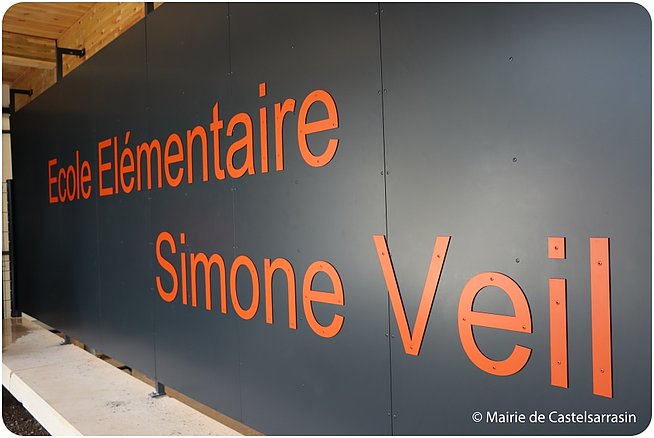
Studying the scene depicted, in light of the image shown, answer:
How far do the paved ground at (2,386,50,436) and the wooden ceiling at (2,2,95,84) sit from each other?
347 centimetres

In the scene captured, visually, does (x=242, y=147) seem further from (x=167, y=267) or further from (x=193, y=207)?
(x=167, y=267)

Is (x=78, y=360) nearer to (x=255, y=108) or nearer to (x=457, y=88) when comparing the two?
(x=255, y=108)

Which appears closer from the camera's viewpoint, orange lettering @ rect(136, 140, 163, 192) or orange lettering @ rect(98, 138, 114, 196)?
orange lettering @ rect(136, 140, 163, 192)

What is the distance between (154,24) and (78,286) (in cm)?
244

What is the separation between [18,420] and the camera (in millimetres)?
4789

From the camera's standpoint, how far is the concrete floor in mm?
3113

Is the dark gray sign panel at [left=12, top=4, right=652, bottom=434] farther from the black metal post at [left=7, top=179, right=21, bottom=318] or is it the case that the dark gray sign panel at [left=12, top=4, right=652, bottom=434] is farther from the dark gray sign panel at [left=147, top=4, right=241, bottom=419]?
the black metal post at [left=7, top=179, right=21, bottom=318]

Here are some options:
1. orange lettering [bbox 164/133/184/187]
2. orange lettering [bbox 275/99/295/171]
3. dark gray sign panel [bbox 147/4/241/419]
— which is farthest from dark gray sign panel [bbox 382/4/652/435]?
orange lettering [bbox 164/133/184/187]

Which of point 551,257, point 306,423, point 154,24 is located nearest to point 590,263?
point 551,257

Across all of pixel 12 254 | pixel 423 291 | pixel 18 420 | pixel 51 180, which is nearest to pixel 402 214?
pixel 423 291

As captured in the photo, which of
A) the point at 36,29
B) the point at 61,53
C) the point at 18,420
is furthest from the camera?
the point at 36,29

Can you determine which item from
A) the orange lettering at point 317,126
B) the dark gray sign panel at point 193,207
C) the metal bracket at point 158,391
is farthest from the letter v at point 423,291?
the metal bracket at point 158,391

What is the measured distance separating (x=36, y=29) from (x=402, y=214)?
18.3 feet

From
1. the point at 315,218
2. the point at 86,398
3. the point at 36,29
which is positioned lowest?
the point at 86,398
